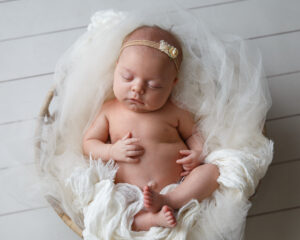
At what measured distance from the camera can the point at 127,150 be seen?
1261 millimetres

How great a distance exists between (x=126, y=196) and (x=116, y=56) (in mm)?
467

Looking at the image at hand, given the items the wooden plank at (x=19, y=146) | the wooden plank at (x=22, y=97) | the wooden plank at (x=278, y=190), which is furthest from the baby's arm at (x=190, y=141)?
the wooden plank at (x=22, y=97)

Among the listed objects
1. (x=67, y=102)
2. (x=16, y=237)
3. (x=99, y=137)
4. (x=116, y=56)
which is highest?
(x=116, y=56)

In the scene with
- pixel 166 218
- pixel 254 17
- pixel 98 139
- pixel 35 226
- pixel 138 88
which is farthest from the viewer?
pixel 254 17

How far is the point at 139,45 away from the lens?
1.25 meters

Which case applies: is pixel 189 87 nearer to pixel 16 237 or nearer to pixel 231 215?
pixel 231 215

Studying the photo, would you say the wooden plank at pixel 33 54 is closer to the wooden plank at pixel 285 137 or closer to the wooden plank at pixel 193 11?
the wooden plank at pixel 193 11

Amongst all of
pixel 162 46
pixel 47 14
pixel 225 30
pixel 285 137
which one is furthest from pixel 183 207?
pixel 47 14

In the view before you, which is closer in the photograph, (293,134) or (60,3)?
(293,134)

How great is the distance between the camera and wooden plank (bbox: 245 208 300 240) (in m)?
1.48

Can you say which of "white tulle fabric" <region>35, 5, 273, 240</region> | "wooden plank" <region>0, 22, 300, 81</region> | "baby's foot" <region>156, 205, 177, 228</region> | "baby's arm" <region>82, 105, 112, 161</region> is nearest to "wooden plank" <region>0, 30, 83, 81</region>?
"wooden plank" <region>0, 22, 300, 81</region>

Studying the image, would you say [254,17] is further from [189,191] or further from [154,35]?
[189,191]

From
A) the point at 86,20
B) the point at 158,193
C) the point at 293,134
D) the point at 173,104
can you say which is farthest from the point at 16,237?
the point at 293,134

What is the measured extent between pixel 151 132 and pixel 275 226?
0.58m
